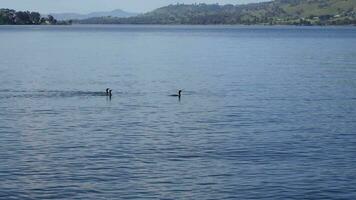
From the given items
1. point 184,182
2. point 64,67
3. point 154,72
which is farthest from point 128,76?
point 184,182

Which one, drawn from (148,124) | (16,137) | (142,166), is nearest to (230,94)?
(148,124)

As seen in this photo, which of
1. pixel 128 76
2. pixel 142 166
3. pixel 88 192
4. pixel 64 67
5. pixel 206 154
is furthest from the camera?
pixel 64 67

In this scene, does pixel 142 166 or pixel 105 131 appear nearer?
pixel 142 166

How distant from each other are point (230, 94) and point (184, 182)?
46.1 metres

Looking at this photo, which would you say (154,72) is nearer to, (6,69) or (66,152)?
(6,69)

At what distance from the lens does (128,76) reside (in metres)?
117

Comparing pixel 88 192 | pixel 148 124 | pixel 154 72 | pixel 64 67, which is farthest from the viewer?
pixel 64 67

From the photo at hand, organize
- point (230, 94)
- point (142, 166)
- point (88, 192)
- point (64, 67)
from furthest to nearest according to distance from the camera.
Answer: point (64, 67), point (230, 94), point (142, 166), point (88, 192)

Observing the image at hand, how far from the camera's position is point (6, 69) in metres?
128

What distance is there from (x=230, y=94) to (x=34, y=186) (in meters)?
49.6

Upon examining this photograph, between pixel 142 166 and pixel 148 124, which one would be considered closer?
pixel 142 166

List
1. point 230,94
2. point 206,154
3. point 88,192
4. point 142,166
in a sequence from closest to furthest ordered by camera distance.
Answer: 1. point 88,192
2. point 142,166
3. point 206,154
4. point 230,94

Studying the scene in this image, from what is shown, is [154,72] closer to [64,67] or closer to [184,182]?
[64,67]

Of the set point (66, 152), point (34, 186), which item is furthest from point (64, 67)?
point (34, 186)
